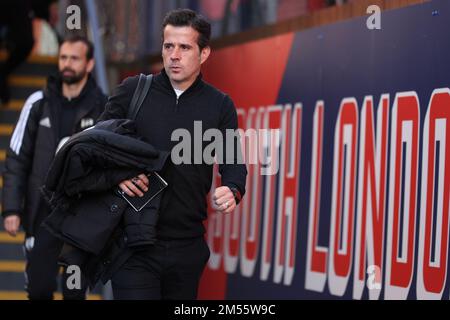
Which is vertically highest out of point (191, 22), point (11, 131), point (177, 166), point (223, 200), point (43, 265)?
point (191, 22)

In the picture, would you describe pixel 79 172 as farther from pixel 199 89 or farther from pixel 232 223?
pixel 232 223

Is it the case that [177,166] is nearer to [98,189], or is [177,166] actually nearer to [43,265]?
[98,189]

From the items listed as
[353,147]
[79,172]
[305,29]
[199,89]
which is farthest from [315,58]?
[79,172]

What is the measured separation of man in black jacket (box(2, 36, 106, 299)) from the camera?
24.1 ft

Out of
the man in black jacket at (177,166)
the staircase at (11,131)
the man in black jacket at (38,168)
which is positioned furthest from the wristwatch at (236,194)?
the staircase at (11,131)

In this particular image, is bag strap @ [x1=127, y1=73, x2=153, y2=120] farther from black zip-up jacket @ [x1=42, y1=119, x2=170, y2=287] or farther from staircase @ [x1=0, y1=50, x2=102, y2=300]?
staircase @ [x1=0, y1=50, x2=102, y2=300]

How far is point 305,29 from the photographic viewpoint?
7.96 meters

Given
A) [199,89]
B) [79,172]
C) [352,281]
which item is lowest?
[352,281]

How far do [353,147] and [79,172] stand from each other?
7.54 ft

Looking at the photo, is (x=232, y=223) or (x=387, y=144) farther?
(x=232, y=223)

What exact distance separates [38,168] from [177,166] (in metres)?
2.19

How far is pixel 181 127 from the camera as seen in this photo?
17.8 feet

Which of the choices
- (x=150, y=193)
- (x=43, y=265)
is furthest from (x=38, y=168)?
(x=150, y=193)

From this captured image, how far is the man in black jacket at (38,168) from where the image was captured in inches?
289
